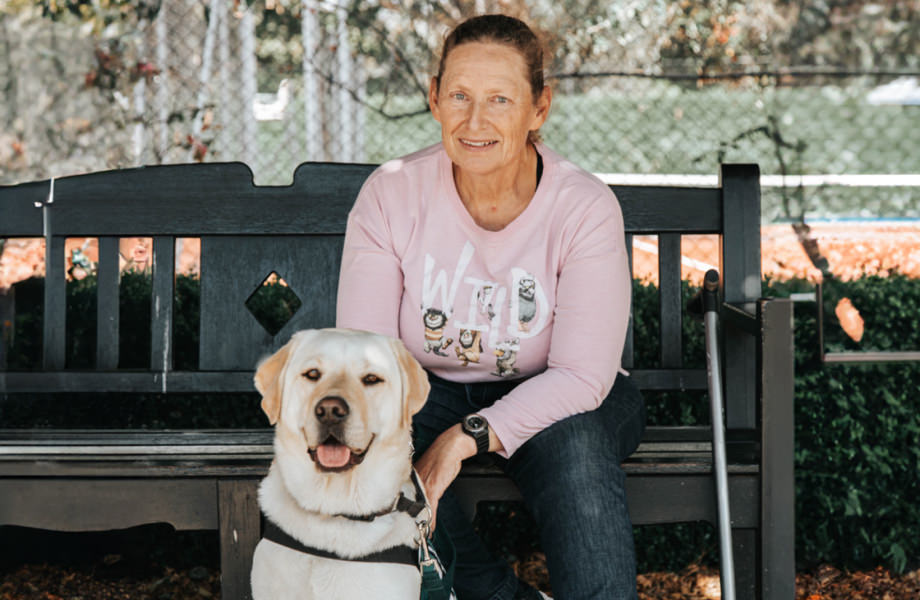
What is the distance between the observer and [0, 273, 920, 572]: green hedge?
12.3 ft

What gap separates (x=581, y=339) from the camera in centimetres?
255

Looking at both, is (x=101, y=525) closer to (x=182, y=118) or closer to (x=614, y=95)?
(x=182, y=118)

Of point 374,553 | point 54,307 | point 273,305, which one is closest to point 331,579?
point 374,553

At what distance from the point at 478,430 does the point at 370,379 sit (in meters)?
0.34

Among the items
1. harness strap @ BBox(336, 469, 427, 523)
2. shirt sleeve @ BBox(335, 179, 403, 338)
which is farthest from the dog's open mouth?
shirt sleeve @ BBox(335, 179, 403, 338)

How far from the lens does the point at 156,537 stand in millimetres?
3898

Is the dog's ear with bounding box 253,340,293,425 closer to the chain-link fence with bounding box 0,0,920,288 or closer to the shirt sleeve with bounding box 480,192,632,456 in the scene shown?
the shirt sleeve with bounding box 480,192,632,456

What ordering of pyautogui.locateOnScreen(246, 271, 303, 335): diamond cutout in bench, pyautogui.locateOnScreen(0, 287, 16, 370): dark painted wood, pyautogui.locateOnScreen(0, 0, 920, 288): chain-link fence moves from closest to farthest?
pyautogui.locateOnScreen(0, 287, 16, 370): dark painted wood → pyautogui.locateOnScreen(246, 271, 303, 335): diamond cutout in bench → pyautogui.locateOnScreen(0, 0, 920, 288): chain-link fence

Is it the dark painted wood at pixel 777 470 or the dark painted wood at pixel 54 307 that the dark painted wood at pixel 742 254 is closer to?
the dark painted wood at pixel 777 470

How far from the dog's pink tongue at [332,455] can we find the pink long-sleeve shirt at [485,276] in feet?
1.66

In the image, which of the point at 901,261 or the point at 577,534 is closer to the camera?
the point at 577,534

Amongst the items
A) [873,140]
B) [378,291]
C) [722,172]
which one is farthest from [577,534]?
[873,140]

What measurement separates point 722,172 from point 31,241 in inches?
151

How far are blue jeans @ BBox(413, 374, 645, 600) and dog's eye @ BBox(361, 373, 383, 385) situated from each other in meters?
0.46
